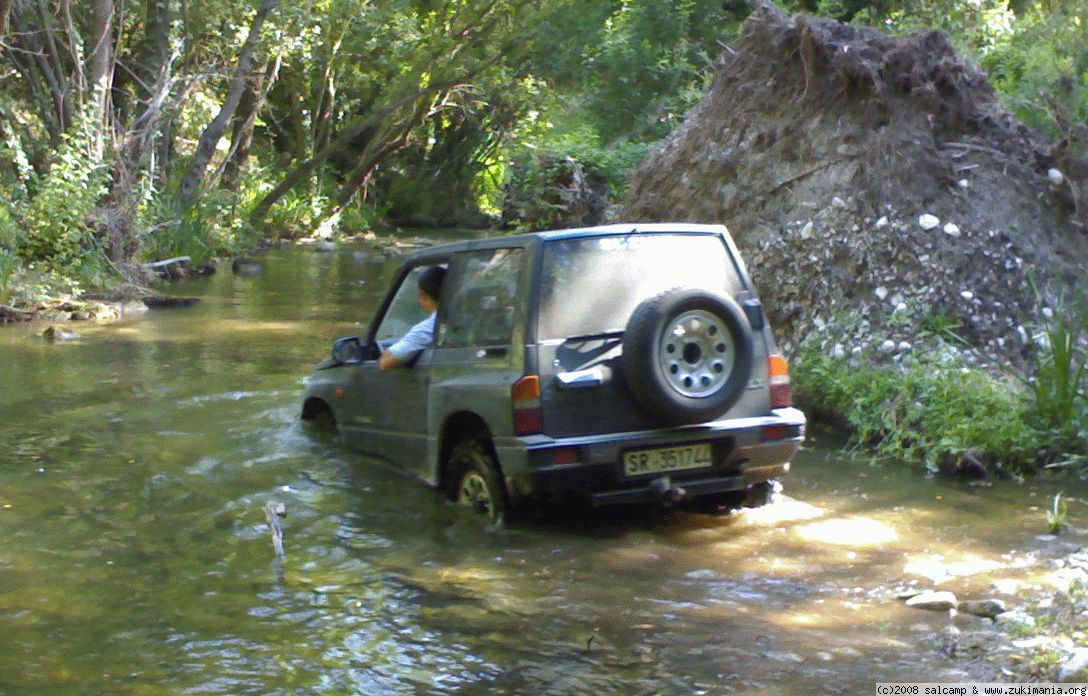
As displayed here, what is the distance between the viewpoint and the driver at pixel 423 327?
813 cm

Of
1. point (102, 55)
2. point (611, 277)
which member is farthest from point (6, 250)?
point (611, 277)

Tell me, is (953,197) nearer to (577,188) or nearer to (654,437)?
(654,437)

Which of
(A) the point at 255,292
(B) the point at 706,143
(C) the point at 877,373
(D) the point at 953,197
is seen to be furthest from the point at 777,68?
(A) the point at 255,292

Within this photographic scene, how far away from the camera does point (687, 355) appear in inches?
278

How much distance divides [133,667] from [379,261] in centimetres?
2495

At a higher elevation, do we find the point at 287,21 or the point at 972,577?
the point at 287,21

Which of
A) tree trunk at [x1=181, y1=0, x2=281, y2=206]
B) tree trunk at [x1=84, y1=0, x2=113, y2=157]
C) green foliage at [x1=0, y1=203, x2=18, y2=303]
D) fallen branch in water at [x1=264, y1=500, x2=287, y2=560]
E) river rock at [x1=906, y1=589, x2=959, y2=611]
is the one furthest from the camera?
tree trunk at [x1=181, y1=0, x2=281, y2=206]

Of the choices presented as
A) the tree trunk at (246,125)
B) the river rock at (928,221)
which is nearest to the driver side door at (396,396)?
the river rock at (928,221)

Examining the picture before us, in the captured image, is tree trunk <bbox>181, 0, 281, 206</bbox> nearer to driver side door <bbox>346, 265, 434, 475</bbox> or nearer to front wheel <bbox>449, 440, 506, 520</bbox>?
driver side door <bbox>346, 265, 434, 475</bbox>

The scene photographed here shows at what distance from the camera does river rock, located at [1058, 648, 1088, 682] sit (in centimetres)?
464

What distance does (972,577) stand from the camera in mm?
6473

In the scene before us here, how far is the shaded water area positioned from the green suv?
0.41m

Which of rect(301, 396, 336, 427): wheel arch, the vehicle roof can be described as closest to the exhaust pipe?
the vehicle roof

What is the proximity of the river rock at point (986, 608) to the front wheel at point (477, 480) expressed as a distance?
266cm
